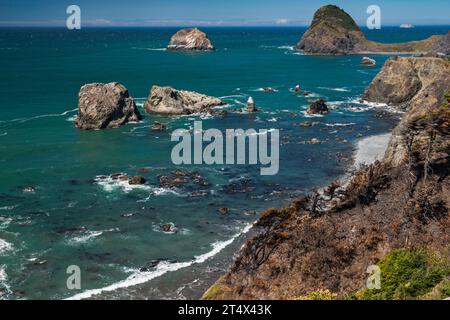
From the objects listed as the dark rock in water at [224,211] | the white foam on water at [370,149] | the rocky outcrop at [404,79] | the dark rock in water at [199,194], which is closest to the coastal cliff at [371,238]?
the dark rock in water at [224,211]

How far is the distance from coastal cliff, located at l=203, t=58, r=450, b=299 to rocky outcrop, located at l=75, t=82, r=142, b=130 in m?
47.5

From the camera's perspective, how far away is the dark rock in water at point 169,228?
46.4 metres

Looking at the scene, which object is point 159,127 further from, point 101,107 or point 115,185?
point 115,185

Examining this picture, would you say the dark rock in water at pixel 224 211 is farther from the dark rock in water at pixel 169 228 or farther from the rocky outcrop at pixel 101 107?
the rocky outcrop at pixel 101 107

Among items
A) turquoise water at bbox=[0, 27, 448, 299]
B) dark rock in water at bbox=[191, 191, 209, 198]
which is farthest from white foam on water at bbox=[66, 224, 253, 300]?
dark rock in water at bbox=[191, 191, 209, 198]

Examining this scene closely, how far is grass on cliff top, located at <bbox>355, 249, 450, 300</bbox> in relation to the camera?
27.9 metres

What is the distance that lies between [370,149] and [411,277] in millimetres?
43841

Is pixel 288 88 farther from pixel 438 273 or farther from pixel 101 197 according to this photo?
pixel 438 273

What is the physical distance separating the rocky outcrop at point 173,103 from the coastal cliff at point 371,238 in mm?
51650

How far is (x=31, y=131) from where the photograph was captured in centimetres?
8400

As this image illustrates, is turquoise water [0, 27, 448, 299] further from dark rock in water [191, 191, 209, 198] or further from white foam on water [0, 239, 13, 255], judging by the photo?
dark rock in water [191, 191, 209, 198]

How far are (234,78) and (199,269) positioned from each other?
11309 centimetres

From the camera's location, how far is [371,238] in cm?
3659
